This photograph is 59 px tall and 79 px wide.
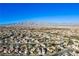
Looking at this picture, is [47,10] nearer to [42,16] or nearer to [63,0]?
[42,16]

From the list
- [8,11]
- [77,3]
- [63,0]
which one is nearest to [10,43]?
[8,11]

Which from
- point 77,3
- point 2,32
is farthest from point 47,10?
point 2,32

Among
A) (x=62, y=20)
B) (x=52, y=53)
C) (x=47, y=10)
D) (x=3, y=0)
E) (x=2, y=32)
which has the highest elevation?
(x=3, y=0)

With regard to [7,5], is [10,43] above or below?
below

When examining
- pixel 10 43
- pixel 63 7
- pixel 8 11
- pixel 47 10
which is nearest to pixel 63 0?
pixel 63 7

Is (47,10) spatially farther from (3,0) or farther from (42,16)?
(3,0)

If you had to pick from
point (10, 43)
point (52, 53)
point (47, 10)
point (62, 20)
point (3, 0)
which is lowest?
point (52, 53)

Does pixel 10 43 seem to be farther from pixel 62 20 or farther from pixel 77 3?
pixel 77 3

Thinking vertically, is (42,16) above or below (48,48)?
above
